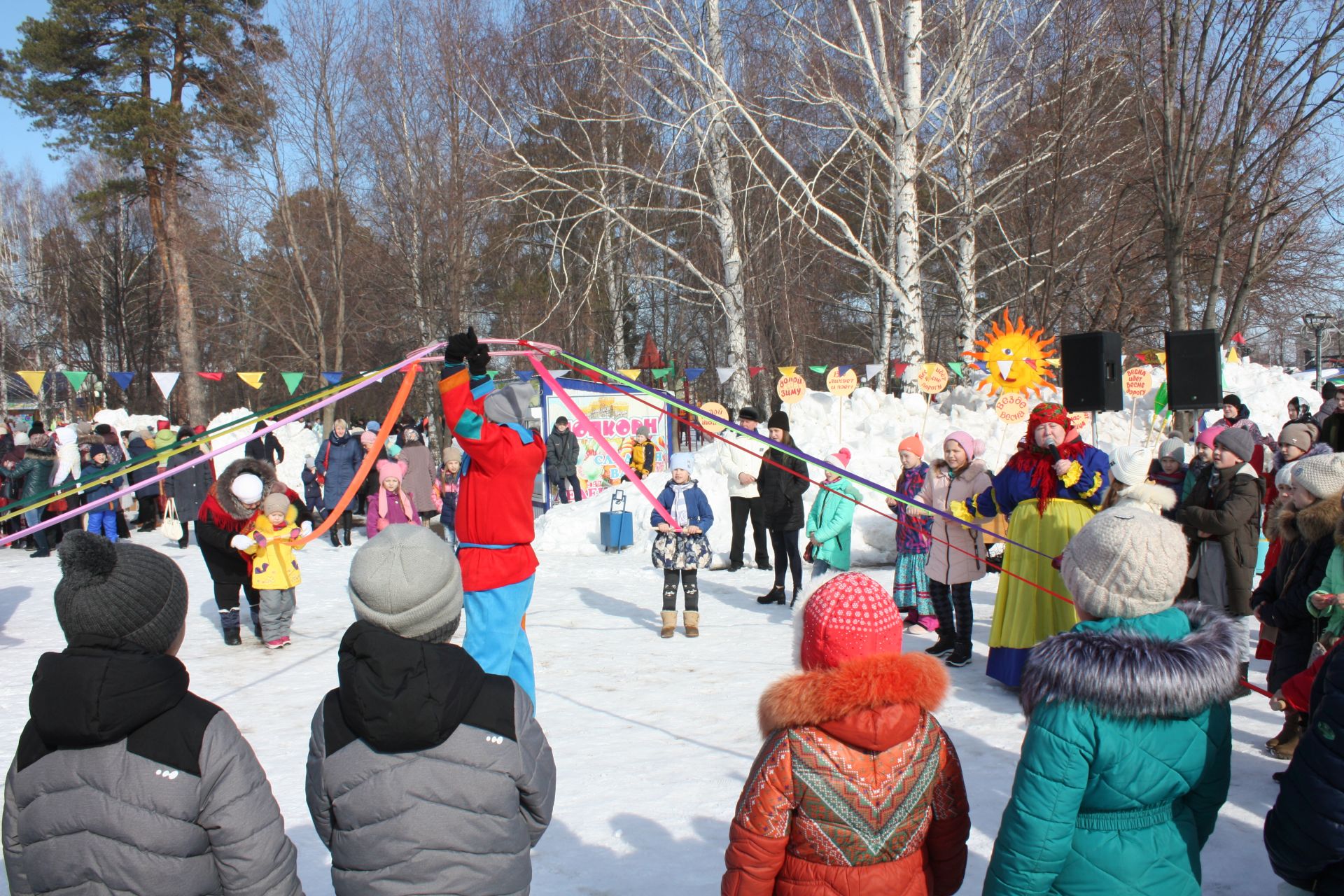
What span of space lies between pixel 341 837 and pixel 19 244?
167 feet

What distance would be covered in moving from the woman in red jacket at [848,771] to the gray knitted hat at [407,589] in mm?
820

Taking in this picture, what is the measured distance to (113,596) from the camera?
2139mm

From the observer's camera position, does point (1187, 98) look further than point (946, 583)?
Yes

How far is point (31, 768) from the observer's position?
6.88 ft

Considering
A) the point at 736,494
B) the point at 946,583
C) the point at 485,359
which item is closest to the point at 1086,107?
the point at 736,494

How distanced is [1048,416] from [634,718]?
314 cm

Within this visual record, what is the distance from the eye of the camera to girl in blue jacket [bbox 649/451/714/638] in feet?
26.1

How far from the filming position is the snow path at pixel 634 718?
3.99 m

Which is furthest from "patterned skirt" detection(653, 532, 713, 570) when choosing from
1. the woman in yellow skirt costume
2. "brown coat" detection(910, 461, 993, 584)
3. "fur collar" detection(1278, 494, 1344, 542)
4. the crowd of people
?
the crowd of people

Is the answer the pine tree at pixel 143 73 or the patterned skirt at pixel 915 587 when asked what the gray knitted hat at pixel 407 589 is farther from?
the pine tree at pixel 143 73

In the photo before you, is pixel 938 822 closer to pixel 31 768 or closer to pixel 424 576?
pixel 424 576

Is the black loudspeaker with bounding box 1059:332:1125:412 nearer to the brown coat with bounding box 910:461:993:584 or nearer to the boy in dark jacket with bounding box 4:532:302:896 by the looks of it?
the brown coat with bounding box 910:461:993:584

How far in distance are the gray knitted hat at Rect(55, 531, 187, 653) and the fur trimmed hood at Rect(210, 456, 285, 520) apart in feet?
18.4

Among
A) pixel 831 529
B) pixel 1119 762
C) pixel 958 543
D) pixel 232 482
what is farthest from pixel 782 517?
pixel 1119 762
